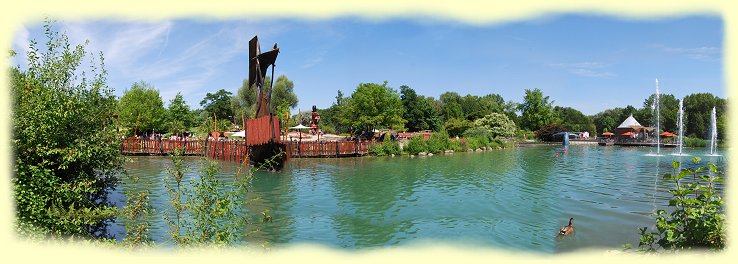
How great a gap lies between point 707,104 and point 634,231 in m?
85.4

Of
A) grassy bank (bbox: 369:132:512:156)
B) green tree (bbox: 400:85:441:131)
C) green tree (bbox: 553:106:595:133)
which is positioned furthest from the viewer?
green tree (bbox: 553:106:595:133)

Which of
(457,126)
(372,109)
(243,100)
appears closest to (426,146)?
(372,109)

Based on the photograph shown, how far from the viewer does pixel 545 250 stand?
10.4 metres

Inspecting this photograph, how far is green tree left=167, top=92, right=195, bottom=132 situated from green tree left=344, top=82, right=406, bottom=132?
23.1m

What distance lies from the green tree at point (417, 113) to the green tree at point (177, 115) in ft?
106

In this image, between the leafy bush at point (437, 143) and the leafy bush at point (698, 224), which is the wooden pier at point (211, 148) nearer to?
the leafy bush at point (437, 143)

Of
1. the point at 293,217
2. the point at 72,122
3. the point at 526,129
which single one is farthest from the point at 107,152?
the point at 526,129

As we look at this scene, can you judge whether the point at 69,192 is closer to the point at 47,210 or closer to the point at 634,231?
the point at 47,210

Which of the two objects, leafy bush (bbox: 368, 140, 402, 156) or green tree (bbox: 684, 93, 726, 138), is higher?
green tree (bbox: 684, 93, 726, 138)

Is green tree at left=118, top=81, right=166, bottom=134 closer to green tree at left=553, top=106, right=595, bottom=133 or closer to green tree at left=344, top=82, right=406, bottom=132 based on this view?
green tree at left=344, top=82, right=406, bottom=132

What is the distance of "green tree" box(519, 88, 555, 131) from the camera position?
86.5m

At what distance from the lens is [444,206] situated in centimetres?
1566

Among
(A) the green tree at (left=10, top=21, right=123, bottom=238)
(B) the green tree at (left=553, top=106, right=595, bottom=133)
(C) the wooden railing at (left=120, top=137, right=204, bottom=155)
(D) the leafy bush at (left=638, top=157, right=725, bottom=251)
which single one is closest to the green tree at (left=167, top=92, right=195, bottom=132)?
(C) the wooden railing at (left=120, top=137, right=204, bottom=155)

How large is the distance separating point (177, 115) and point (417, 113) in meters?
34.7
